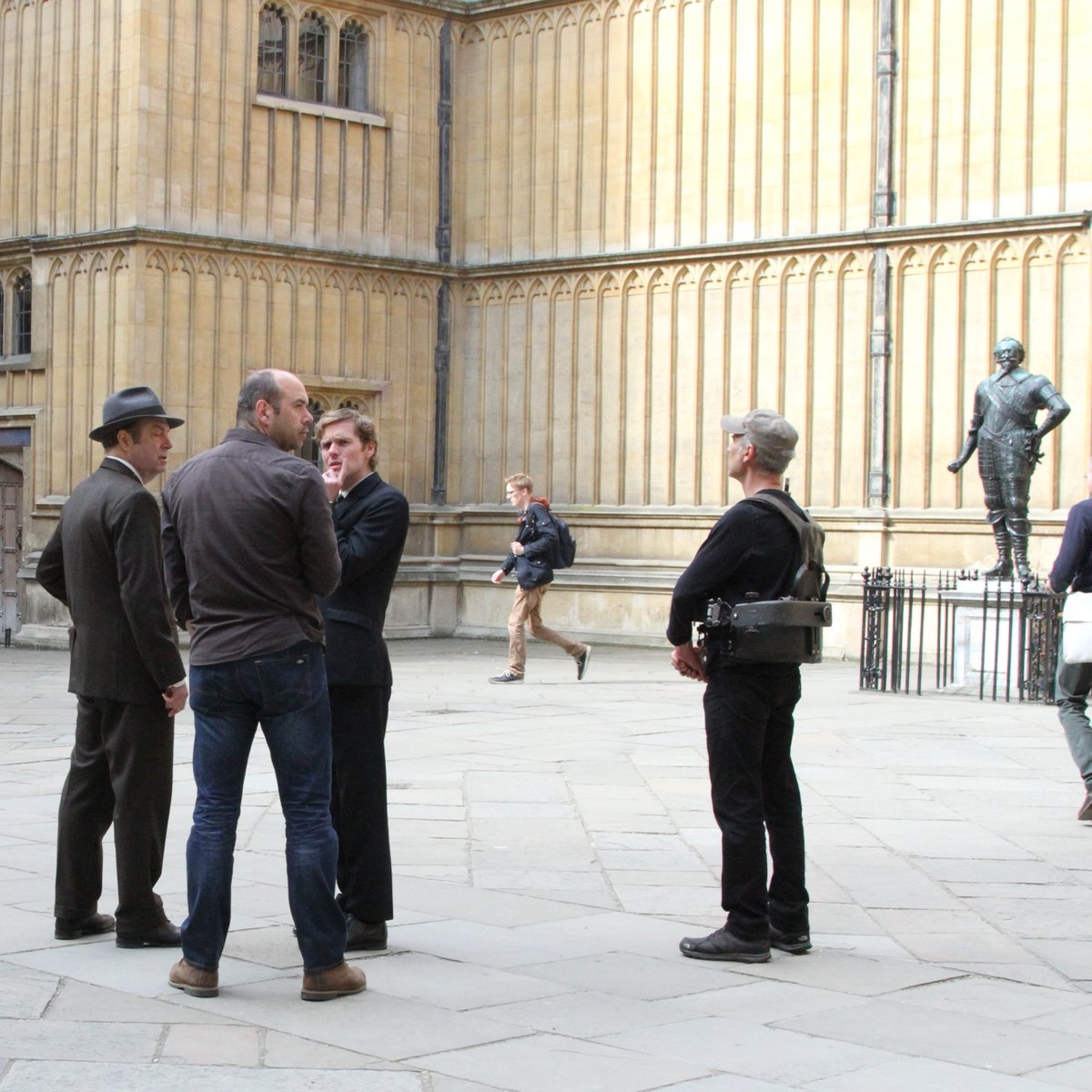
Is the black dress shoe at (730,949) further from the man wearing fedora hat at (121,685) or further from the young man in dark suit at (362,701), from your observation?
the man wearing fedora hat at (121,685)

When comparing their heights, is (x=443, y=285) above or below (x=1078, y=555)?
above

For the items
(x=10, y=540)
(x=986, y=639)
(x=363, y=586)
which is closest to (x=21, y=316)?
(x=10, y=540)

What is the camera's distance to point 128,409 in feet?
21.3

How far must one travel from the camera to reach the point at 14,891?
716 centimetres

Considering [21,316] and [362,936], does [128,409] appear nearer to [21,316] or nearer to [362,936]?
[362,936]

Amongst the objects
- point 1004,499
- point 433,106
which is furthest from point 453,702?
point 433,106

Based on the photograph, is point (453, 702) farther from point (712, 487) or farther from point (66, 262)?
point (66, 262)

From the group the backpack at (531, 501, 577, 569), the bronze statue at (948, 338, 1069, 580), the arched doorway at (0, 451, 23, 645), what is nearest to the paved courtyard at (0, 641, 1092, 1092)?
the bronze statue at (948, 338, 1069, 580)

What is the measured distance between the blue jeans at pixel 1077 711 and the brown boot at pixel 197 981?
192 inches

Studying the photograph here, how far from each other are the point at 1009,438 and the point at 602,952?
9985mm

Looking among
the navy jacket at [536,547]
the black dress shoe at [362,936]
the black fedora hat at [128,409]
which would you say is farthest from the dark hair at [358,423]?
the navy jacket at [536,547]

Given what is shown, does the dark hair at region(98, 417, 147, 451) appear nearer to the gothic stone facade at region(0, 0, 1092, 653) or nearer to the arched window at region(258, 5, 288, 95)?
the gothic stone facade at region(0, 0, 1092, 653)

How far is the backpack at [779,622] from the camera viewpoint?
6.24m

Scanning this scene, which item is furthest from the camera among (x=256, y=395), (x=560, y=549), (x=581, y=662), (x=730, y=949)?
(x=581, y=662)
